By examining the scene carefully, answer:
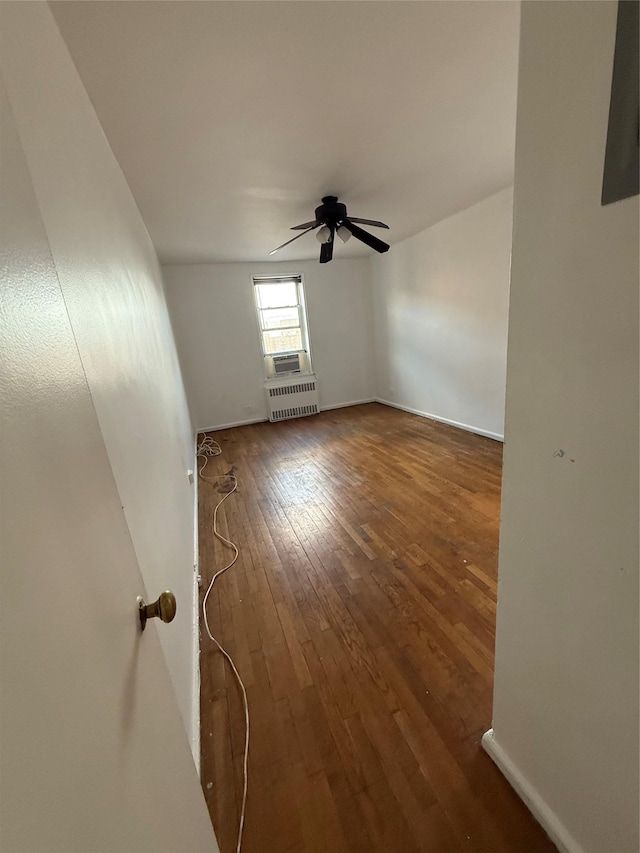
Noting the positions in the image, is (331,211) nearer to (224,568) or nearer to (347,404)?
(224,568)

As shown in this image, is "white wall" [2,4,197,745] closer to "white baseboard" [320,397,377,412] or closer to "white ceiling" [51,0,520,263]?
"white ceiling" [51,0,520,263]

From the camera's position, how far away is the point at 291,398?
550 centimetres

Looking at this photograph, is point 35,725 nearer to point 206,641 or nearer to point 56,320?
point 56,320

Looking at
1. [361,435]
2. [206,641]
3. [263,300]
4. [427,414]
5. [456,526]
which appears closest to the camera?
[206,641]

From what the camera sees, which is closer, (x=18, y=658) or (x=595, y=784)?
(x=18, y=658)

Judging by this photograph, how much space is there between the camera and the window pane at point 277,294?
17.4 ft

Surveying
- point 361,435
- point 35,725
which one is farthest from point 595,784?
point 361,435

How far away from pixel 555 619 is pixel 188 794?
2.98 ft

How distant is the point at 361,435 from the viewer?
4.50 m

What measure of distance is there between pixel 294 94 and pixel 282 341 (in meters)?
4.00

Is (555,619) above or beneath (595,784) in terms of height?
above

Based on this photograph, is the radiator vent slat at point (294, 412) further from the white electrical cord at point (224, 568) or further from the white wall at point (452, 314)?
the white wall at point (452, 314)

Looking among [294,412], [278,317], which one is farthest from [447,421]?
[278,317]

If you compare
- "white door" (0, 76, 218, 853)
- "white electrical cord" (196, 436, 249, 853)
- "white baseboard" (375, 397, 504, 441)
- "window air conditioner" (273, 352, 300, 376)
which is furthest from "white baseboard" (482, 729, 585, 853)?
"window air conditioner" (273, 352, 300, 376)
